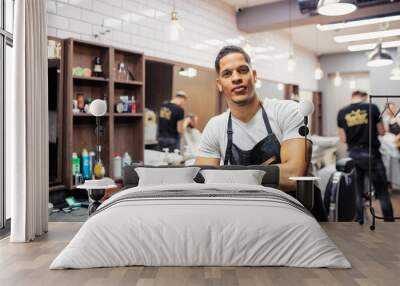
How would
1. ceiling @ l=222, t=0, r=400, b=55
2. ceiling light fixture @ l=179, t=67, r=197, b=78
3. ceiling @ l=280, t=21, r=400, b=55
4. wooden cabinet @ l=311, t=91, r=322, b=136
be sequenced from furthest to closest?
1. wooden cabinet @ l=311, t=91, r=322, b=136
2. ceiling @ l=280, t=21, r=400, b=55
3. ceiling @ l=222, t=0, r=400, b=55
4. ceiling light fixture @ l=179, t=67, r=197, b=78

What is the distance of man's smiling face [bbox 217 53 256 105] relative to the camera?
5.20m

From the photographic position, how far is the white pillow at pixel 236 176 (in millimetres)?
4742

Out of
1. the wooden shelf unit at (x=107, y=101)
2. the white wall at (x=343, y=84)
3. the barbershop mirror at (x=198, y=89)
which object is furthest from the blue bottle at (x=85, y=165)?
the white wall at (x=343, y=84)

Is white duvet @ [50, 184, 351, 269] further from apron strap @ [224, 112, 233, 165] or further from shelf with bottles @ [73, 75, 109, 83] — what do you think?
shelf with bottles @ [73, 75, 109, 83]

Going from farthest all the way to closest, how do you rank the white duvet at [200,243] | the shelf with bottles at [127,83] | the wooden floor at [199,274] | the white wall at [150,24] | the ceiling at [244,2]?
1. the ceiling at [244,2]
2. the shelf with bottles at [127,83]
3. the white wall at [150,24]
4. the white duvet at [200,243]
5. the wooden floor at [199,274]

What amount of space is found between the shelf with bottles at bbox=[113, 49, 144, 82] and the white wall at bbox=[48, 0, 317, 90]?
115 mm

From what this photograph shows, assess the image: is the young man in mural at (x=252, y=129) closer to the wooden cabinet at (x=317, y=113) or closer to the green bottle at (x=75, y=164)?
the green bottle at (x=75, y=164)

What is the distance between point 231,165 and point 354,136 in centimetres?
247

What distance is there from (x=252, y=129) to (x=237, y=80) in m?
0.58

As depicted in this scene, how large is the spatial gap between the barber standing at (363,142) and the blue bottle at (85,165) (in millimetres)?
3470

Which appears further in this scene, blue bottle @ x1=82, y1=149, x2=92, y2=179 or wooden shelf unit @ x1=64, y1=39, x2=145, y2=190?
blue bottle @ x1=82, y1=149, x2=92, y2=179

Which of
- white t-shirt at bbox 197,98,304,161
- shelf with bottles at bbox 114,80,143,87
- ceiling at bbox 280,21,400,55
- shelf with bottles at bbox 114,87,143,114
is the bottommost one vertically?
white t-shirt at bbox 197,98,304,161

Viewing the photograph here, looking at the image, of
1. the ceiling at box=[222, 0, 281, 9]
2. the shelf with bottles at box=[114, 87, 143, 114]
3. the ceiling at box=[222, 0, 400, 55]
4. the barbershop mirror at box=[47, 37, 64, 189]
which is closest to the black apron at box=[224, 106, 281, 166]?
the shelf with bottles at box=[114, 87, 143, 114]

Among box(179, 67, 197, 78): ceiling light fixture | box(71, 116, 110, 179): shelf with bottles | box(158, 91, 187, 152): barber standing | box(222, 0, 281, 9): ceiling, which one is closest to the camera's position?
box(71, 116, 110, 179): shelf with bottles
